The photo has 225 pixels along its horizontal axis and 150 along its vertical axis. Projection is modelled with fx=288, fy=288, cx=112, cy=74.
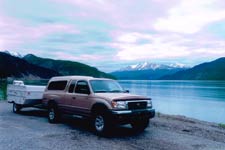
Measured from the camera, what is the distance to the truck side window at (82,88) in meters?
11.2

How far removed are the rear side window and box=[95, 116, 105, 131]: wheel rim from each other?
2.92 m

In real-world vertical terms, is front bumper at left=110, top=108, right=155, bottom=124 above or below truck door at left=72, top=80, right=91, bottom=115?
below

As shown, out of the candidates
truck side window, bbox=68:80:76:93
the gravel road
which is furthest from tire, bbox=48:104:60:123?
truck side window, bbox=68:80:76:93

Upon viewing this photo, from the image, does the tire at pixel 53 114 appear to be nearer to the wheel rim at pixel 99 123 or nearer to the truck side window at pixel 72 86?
the truck side window at pixel 72 86

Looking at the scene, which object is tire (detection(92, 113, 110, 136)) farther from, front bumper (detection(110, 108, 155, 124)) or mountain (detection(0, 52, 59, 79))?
mountain (detection(0, 52, 59, 79))

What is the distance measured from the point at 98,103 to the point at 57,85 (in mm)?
3571

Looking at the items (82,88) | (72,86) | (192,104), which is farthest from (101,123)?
(192,104)

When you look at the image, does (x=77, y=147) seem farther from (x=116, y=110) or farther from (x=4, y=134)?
(x=4, y=134)

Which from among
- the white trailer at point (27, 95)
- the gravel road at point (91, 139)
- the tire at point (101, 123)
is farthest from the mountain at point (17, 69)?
the tire at point (101, 123)

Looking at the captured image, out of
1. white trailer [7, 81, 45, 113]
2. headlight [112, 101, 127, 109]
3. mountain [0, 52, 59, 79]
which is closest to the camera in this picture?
headlight [112, 101, 127, 109]

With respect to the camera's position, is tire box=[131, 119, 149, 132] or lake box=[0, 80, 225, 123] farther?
lake box=[0, 80, 225, 123]

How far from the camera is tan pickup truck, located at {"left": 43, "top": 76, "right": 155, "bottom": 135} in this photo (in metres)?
9.94

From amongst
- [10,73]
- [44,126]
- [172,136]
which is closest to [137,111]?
[172,136]

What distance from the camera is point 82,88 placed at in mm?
11500
